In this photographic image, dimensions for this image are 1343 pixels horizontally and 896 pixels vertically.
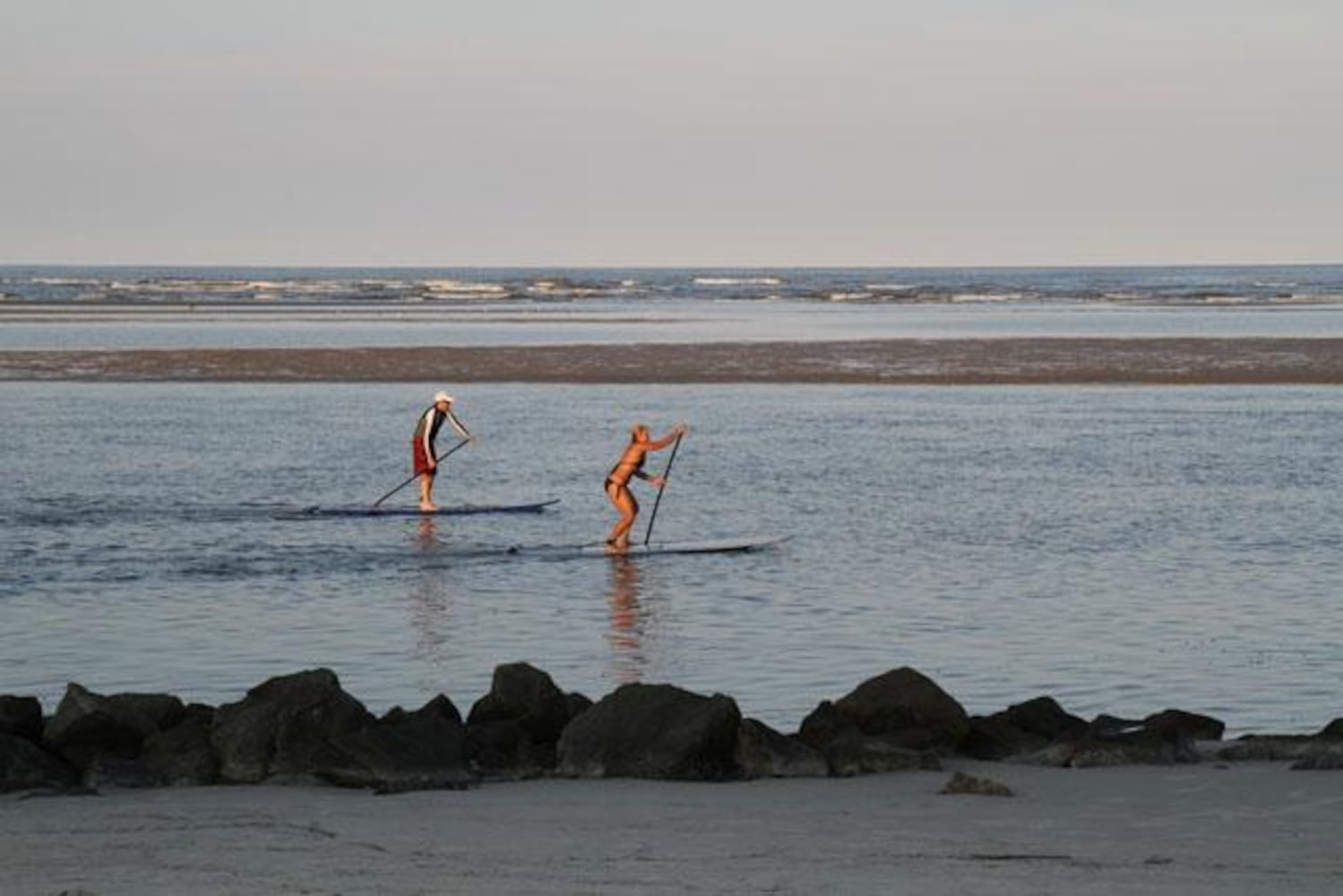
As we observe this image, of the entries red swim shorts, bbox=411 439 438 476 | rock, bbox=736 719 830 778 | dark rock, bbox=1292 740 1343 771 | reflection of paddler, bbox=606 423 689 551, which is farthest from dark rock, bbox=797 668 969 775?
red swim shorts, bbox=411 439 438 476

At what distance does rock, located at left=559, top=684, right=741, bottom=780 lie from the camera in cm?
1138

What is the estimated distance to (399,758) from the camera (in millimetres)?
11234

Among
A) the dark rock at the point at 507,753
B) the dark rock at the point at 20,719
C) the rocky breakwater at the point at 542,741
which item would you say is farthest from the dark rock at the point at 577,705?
the dark rock at the point at 20,719

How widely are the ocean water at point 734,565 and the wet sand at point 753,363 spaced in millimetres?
11834

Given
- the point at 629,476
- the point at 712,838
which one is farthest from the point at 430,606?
the point at 712,838

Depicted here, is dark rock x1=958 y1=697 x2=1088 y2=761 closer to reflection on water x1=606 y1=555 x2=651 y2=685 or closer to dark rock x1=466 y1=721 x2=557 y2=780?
dark rock x1=466 y1=721 x2=557 y2=780

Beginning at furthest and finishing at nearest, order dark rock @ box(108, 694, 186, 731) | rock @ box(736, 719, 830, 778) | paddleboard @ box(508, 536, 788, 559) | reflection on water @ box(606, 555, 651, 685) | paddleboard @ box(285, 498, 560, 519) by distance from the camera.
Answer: paddleboard @ box(285, 498, 560, 519) < paddleboard @ box(508, 536, 788, 559) < reflection on water @ box(606, 555, 651, 685) < dark rock @ box(108, 694, 186, 731) < rock @ box(736, 719, 830, 778)

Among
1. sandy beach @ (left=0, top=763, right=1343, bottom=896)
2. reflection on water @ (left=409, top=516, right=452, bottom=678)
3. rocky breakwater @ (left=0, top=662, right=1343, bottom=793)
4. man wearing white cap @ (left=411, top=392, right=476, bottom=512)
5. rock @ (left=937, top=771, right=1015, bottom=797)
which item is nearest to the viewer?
sandy beach @ (left=0, top=763, right=1343, bottom=896)

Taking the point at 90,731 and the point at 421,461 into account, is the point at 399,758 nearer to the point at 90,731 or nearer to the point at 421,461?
the point at 90,731

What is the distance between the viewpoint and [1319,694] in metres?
14.6

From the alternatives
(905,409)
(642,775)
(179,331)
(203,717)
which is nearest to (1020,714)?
(642,775)

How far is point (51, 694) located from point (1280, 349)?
1922 inches

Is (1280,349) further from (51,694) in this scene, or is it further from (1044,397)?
(51,694)

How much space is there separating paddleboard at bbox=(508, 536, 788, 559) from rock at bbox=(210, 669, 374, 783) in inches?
414
